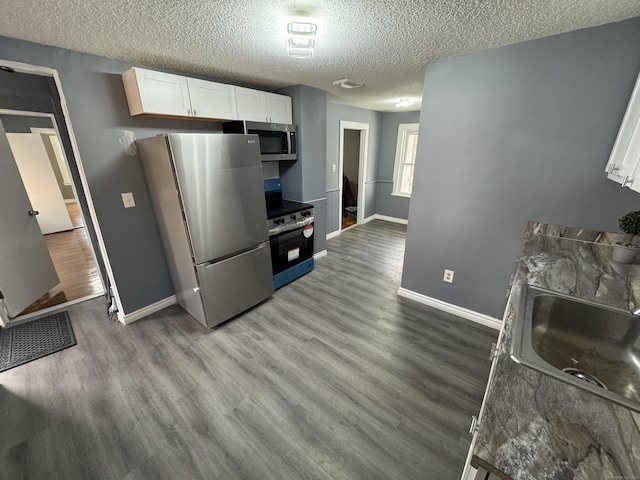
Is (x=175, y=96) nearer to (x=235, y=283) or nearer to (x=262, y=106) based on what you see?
(x=262, y=106)

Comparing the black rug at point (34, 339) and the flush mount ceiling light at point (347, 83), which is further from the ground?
the flush mount ceiling light at point (347, 83)

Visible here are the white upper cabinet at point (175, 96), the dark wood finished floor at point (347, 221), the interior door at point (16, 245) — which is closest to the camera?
the white upper cabinet at point (175, 96)

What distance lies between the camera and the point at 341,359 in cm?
198

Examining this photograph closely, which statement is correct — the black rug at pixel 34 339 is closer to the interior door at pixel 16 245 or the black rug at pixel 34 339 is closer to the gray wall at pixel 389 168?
the interior door at pixel 16 245

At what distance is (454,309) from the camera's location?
2.48 metres

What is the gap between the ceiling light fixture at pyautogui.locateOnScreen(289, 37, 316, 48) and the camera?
151cm

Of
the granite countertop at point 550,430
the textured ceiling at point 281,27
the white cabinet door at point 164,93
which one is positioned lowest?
the granite countertop at point 550,430

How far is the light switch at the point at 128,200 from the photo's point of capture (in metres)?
2.22

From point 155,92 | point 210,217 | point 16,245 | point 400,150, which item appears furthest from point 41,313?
point 400,150

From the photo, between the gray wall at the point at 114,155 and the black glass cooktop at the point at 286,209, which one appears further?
the black glass cooktop at the point at 286,209

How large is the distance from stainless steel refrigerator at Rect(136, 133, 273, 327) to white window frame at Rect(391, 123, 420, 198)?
150 inches

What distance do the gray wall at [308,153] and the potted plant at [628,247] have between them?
8.92 feet

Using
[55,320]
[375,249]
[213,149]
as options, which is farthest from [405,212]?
[55,320]

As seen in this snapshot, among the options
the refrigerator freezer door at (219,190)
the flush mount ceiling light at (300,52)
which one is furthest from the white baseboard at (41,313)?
the flush mount ceiling light at (300,52)
